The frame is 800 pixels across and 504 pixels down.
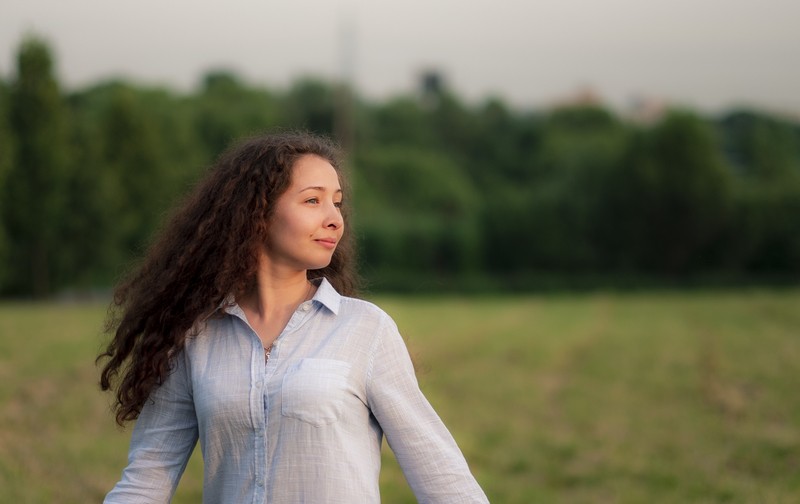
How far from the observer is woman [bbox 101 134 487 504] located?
2656 millimetres

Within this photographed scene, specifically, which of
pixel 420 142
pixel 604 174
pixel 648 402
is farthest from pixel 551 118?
pixel 648 402

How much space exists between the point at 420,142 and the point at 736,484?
8881cm

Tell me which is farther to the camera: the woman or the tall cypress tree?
the tall cypress tree

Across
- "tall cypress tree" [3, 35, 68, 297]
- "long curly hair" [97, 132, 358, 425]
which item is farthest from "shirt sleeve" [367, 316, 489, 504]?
"tall cypress tree" [3, 35, 68, 297]

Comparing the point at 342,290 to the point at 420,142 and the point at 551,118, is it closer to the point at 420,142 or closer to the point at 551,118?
the point at 420,142

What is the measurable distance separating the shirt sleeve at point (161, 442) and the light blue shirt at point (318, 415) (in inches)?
0.7

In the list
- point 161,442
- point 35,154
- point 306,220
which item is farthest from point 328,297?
point 35,154

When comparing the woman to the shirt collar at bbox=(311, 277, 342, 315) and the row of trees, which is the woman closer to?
the shirt collar at bbox=(311, 277, 342, 315)

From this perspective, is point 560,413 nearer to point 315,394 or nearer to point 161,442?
point 161,442

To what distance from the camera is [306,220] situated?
287 centimetres

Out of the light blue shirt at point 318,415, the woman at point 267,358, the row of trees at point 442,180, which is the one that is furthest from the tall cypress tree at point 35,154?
the light blue shirt at point 318,415

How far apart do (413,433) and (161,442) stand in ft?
2.26

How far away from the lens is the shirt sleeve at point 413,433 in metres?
2.70

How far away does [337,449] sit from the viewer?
266 cm
